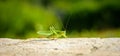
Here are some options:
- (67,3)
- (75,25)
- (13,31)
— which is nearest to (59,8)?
(67,3)

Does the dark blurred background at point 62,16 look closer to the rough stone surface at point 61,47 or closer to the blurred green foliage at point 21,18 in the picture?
the blurred green foliage at point 21,18

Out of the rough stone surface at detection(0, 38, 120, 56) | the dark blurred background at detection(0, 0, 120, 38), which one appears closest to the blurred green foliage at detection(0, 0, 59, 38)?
the dark blurred background at detection(0, 0, 120, 38)

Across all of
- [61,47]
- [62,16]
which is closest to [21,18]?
[62,16]

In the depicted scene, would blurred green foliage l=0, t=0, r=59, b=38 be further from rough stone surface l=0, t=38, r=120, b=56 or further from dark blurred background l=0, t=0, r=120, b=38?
rough stone surface l=0, t=38, r=120, b=56

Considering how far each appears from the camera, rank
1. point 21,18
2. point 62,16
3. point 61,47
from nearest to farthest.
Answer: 1. point 61,47
2. point 21,18
3. point 62,16

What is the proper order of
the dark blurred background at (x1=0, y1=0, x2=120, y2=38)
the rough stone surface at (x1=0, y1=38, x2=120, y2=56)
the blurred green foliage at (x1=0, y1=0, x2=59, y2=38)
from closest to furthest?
the rough stone surface at (x1=0, y1=38, x2=120, y2=56) → the blurred green foliage at (x1=0, y1=0, x2=59, y2=38) → the dark blurred background at (x1=0, y1=0, x2=120, y2=38)

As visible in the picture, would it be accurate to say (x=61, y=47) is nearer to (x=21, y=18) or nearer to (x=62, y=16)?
(x=21, y=18)

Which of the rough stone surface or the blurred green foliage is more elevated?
the rough stone surface
